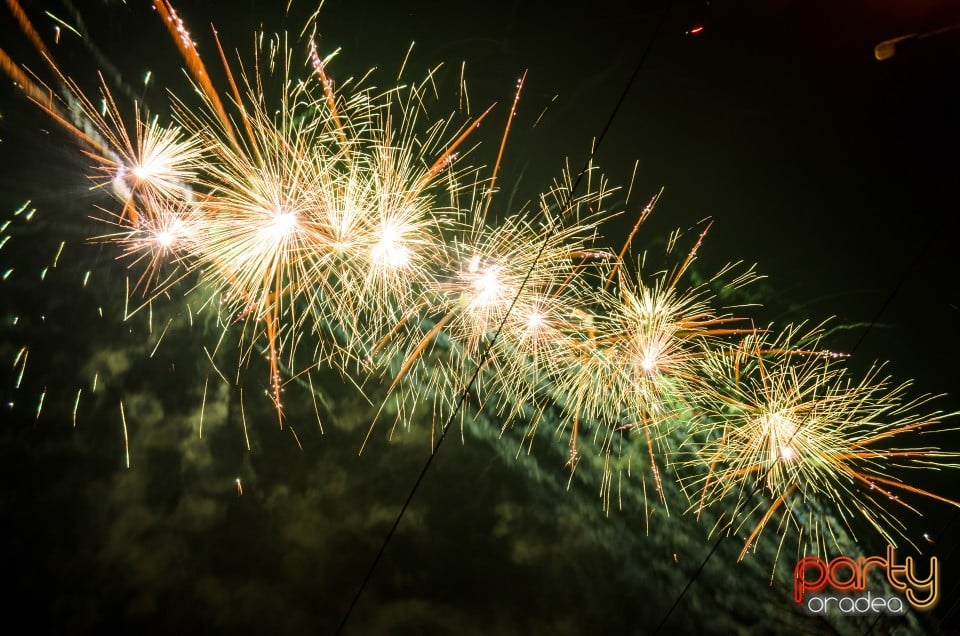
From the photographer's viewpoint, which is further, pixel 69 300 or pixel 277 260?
pixel 69 300

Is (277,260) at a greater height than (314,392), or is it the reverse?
(277,260)

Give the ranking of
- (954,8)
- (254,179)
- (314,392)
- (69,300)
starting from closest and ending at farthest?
(954,8) < (254,179) < (69,300) < (314,392)

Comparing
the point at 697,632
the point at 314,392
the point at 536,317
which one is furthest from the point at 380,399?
the point at 697,632

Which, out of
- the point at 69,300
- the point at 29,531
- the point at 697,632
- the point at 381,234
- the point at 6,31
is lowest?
the point at 697,632

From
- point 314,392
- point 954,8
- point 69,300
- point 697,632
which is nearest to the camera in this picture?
point 954,8

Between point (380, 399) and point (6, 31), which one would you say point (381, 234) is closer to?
point (380, 399)

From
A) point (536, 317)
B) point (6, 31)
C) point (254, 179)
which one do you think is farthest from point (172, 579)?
point (6, 31)

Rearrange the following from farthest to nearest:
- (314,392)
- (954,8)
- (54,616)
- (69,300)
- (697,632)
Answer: (697,632), (314,392), (69,300), (54,616), (954,8)

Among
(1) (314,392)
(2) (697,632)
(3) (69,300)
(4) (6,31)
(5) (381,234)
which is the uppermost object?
(4) (6,31)

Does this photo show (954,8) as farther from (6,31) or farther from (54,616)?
(54,616)
